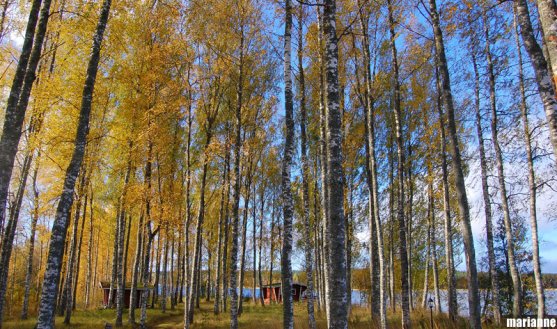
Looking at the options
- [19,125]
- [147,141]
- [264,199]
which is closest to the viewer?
[19,125]

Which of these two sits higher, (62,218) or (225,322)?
(62,218)

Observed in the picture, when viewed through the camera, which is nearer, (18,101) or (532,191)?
(18,101)

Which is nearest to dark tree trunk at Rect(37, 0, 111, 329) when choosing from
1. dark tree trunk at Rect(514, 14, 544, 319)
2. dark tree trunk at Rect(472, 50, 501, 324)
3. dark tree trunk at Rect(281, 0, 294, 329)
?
dark tree trunk at Rect(281, 0, 294, 329)

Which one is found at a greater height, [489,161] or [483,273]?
[489,161]

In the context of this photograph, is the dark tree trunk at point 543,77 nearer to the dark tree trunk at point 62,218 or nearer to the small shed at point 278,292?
the dark tree trunk at point 62,218

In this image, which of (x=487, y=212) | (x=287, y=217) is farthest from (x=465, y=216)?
(x=487, y=212)

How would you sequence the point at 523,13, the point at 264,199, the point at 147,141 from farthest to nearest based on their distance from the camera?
the point at 264,199 → the point at 147,141 → the point at 523,13

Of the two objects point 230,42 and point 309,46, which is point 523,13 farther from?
point 230,42

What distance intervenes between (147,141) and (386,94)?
12352mm

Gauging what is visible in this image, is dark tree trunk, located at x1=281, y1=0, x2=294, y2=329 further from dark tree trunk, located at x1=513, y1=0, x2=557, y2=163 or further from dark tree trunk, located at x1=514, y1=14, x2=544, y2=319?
dark tree trunk, located at x1=514, y1=14, x2=544, y2=319

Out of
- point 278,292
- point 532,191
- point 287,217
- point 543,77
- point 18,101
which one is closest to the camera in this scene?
point 543,77

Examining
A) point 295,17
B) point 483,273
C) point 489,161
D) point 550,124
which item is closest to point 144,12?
point 295,17

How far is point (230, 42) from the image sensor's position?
1527 cm

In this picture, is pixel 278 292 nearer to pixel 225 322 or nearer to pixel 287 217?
pixel 225 322
